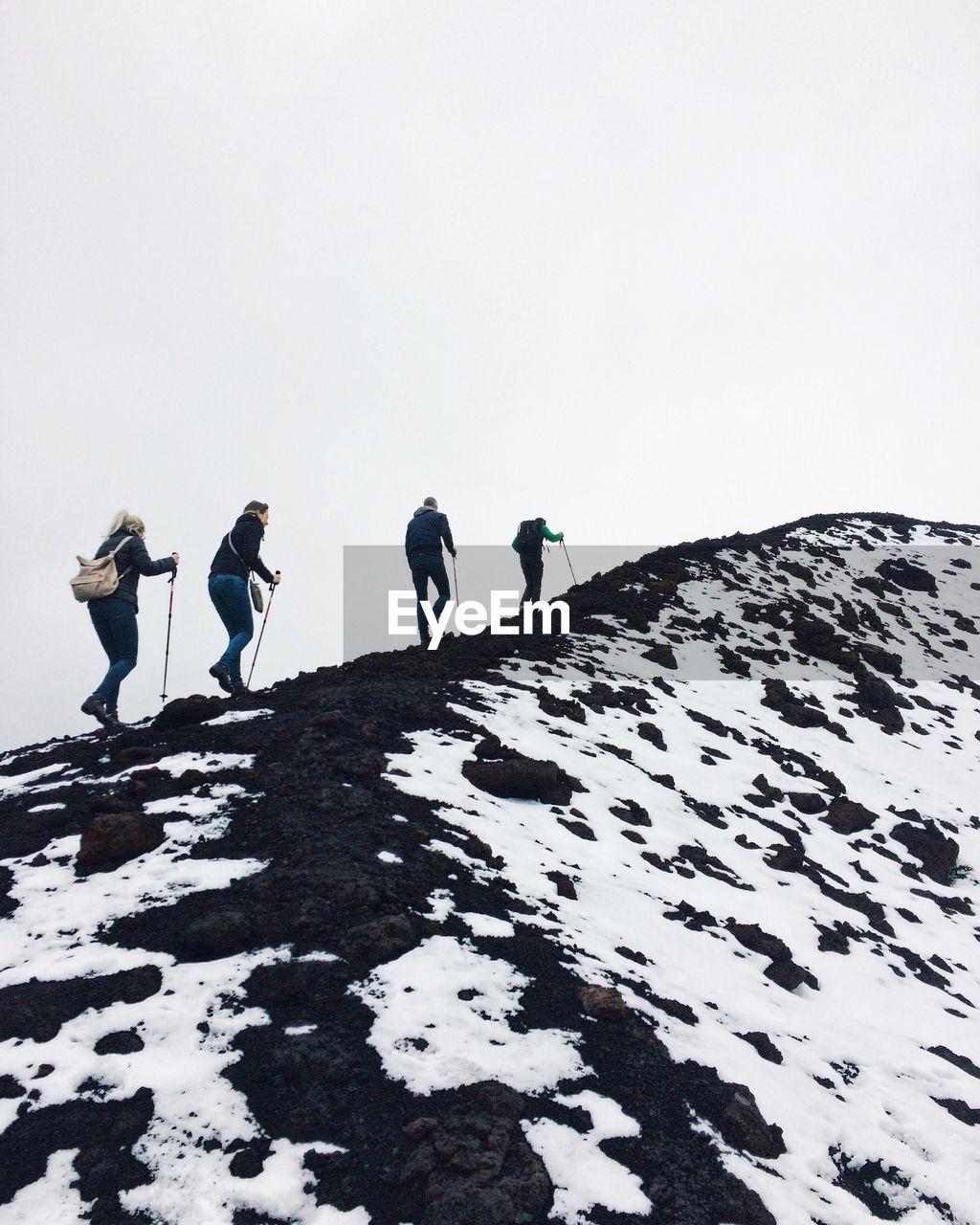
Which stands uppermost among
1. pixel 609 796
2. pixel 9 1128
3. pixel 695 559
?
pixel 695 559

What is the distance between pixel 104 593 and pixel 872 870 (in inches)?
367

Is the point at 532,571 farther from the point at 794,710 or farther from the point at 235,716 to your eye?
the point at 235,716

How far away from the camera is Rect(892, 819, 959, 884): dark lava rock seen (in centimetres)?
881

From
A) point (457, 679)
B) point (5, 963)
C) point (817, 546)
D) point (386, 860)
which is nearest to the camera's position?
point (5, 963)

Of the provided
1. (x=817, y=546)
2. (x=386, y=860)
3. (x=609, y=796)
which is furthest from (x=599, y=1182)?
(x=817, y=546)

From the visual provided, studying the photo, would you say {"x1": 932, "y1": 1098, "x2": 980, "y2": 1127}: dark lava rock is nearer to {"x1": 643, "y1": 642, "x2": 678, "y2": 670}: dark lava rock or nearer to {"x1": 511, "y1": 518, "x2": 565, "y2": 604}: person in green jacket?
{"x1": 643, "y1": 642, "x2": 678, "y2": 670}: dark lava rock

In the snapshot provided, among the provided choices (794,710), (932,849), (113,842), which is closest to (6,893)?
(113,842)

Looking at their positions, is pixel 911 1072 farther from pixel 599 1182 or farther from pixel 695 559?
pixel 695 559

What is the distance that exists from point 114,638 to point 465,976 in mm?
5865

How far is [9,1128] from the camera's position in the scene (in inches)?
120

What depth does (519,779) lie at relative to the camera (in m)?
7.33

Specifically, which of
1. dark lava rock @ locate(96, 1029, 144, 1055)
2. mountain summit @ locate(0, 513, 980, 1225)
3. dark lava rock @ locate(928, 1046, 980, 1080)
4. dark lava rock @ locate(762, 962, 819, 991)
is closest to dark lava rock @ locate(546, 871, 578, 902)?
mountain summit @ locate(0, 513, 980, 1225)

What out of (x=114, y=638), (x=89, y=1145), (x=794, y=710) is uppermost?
(x=114, y=638)

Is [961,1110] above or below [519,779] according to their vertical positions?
below
